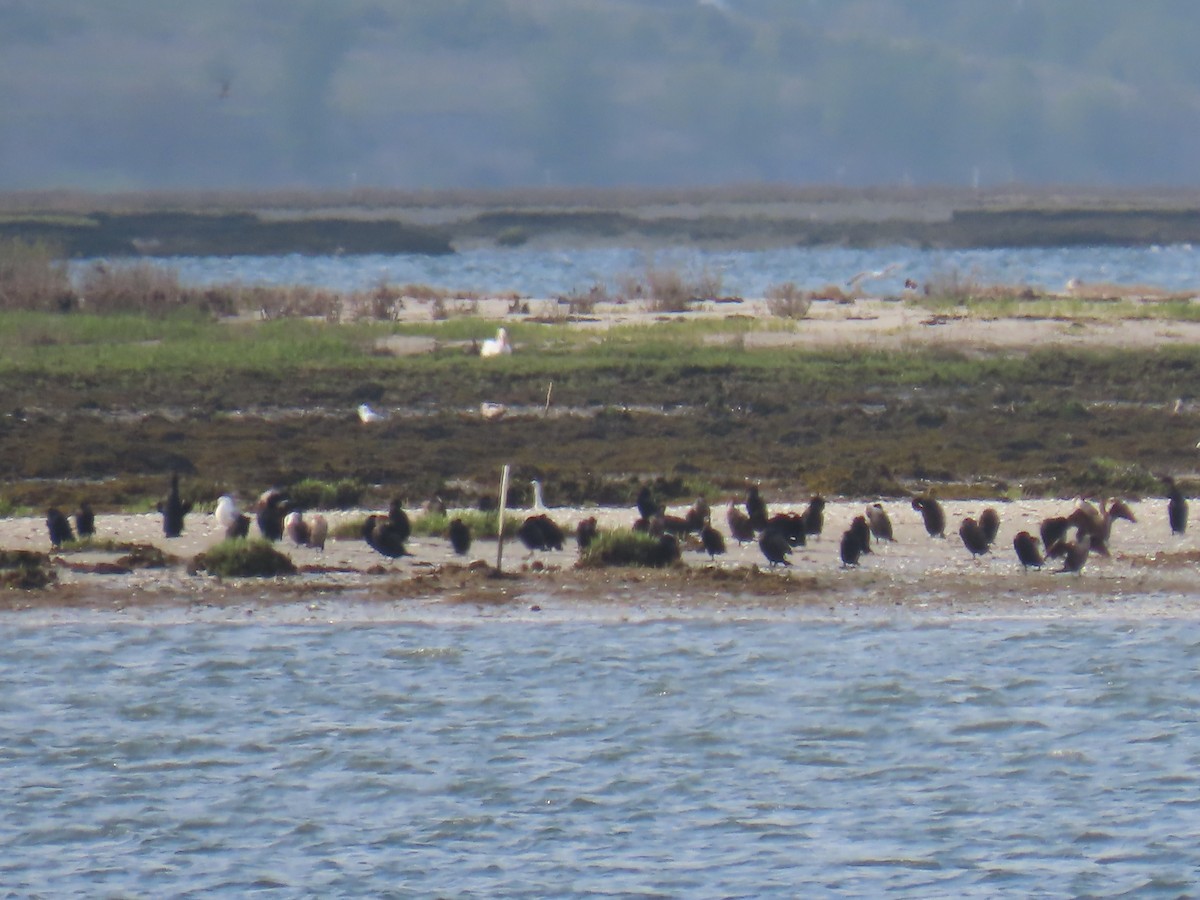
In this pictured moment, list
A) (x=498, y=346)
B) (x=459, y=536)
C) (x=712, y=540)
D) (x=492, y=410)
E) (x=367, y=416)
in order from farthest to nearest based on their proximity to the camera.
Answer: (x=498, y=346) < (x=492, y=410) < (x=367, y=416) < (x=459, y=536) < (x=712, y=540)

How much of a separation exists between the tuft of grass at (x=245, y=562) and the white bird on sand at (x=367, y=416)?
6.81m

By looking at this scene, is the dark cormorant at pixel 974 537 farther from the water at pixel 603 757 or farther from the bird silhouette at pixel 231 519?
the bird silhouette at pixel 231 519

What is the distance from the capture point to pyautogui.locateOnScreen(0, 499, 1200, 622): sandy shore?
45.3 feet

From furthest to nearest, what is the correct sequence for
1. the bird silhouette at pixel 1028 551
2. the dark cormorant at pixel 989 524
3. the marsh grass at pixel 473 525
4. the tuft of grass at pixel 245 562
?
the marsh grass at pixel 473 525 → the dark cormorant at pixel 989 524 → the bird silhouette at pixel 1028 551 → the tuft of grass at pixel 245 562

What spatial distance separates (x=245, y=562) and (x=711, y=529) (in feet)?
11.3

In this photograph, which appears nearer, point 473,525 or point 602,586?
point 602,586

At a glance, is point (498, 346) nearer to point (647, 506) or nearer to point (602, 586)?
point (647, 506)

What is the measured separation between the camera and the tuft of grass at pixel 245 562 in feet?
47.1

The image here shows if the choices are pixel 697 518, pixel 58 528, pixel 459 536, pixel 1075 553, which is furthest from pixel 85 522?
pixel 1075 553

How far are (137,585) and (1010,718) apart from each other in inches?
243

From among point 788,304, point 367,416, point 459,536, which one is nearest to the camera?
point 459,536

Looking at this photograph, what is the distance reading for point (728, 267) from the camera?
61.9m

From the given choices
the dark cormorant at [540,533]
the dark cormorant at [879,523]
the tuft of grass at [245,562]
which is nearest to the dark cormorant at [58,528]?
the tuft of grass at [245,562]

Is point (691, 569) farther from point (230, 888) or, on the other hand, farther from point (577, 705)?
point (230, 888)
